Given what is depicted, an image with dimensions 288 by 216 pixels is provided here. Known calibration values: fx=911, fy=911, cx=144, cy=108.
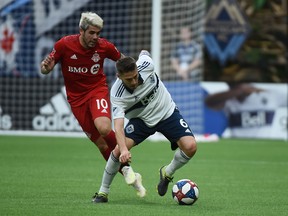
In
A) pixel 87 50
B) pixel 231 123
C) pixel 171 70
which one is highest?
pixel 87 50

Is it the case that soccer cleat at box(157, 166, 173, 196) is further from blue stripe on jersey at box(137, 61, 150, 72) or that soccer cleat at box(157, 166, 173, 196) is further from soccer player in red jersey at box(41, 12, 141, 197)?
blue stripe on jersey at box(137, 61, 150, 72)

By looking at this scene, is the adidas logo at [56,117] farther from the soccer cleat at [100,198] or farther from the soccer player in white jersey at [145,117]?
the soccer cleat at [100,198]

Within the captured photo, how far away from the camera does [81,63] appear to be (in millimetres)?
9961

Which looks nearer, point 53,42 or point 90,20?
point 90,20

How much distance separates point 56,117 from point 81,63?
8.62 m

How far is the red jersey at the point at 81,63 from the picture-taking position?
32.6 ft

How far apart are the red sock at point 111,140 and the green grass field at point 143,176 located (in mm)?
503

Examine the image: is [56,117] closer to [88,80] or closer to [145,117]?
[88,80]

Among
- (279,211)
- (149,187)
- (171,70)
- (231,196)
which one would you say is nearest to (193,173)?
(149,187)

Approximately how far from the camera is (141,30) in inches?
744

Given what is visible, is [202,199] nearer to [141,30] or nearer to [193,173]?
[193,173]

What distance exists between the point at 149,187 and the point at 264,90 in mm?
9398

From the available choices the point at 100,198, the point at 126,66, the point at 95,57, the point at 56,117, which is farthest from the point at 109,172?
the point at 56,117

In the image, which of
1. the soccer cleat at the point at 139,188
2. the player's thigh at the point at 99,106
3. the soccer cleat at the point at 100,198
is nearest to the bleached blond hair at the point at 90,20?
the player's thigh at the point at 99,106
